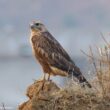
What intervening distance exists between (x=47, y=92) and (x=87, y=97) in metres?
0.83

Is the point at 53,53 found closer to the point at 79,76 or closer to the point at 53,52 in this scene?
the point at 53,52

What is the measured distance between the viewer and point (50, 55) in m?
12.4

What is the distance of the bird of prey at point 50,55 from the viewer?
12.0 metres

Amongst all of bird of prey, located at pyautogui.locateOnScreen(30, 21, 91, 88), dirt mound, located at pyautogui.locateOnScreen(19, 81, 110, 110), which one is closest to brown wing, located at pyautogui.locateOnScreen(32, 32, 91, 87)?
bird of prey, located at pyautogui.locateOnScreen(30, 21, 91, 88)

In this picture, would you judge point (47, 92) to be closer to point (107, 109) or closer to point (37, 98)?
point (37, 98)

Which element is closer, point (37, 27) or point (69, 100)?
point (69, 100)

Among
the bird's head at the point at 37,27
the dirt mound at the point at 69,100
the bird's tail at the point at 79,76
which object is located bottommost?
the dirt mound at the point at 69,100

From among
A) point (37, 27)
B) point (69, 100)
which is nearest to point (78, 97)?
point (69, 100)

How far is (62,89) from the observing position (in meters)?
10.1

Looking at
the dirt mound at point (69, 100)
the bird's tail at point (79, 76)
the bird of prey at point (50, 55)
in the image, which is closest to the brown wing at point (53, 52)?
the bird of prey at point (50, 55)

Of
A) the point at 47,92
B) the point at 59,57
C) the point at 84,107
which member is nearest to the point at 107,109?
the point at 84,107

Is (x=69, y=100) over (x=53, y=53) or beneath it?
beneath

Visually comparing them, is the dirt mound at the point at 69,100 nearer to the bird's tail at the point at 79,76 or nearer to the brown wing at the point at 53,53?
the bird's tail at the point at 79,76

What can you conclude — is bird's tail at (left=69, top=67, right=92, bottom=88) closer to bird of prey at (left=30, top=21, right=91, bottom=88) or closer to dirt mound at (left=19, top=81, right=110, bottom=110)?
bird of prey at (left=30, top=21, right=91, bottom=88)
